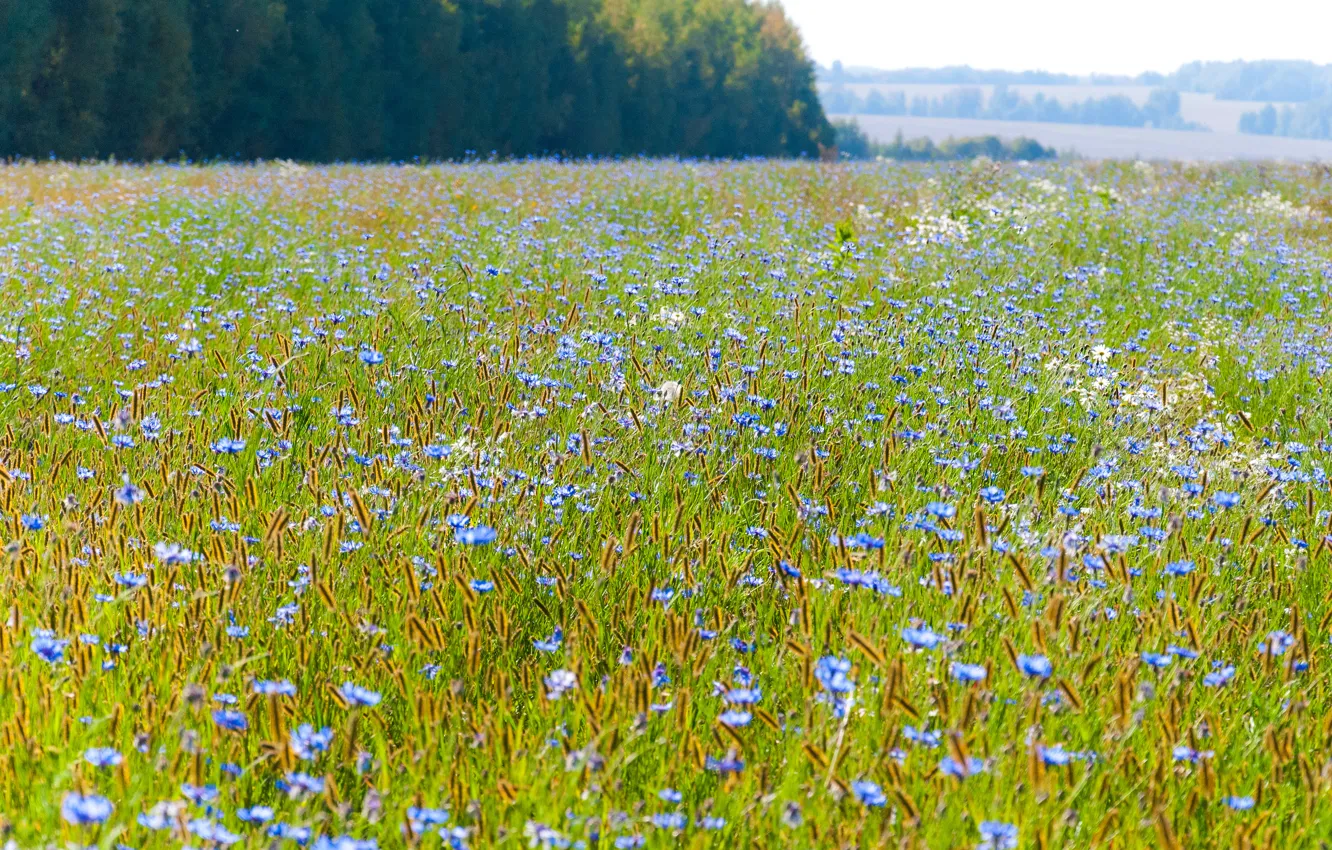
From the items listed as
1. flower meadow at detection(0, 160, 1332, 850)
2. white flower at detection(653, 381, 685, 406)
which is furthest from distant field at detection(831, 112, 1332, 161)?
white flower at detection(653, 381, 685, 406)

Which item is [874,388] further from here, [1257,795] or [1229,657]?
[1257,795]

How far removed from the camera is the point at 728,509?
383 centimetres

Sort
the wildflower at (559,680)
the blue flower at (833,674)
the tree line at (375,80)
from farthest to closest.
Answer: the tree line at (375,80)
the wildflower at (559,680)
the blue flower at (833,674)

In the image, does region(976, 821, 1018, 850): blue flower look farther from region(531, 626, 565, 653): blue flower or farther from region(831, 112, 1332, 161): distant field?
region(831, 112, 1332, 161): distant field

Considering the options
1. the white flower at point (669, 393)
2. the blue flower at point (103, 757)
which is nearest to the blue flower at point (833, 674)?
the blue flower at point (103, 757)

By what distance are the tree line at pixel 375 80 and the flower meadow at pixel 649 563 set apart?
19.5 m

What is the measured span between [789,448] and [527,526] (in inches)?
54.4

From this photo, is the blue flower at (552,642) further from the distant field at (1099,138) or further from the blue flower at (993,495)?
the distant field at (1099,138)

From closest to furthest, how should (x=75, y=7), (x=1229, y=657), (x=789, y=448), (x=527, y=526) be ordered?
(x=1229, y=657) < (x=527, y=526) < (x=789, y=448) < (x=75, y=7)

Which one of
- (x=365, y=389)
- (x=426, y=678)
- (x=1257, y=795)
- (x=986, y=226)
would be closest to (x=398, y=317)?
(x=365, y=389)

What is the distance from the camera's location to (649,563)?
3.46 metres

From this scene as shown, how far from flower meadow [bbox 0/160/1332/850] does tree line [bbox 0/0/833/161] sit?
770 inches

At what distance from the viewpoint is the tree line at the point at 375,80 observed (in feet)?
79.2

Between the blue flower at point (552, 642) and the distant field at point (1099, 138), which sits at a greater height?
the distant field at point (1099, 138)
